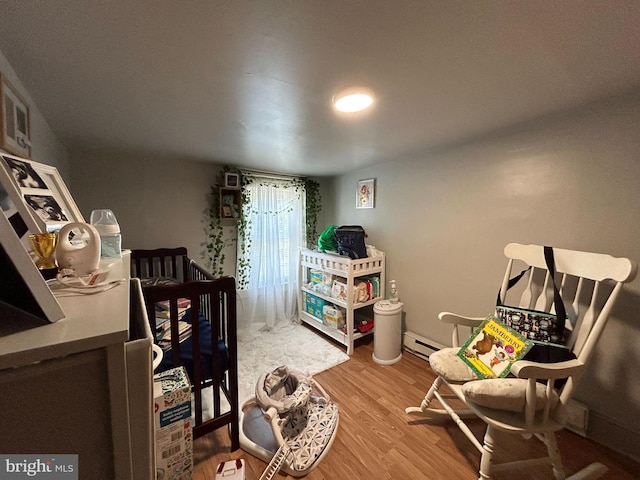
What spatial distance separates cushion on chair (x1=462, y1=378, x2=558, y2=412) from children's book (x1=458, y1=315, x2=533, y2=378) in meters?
0.13

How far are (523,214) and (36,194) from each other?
8.33 feet

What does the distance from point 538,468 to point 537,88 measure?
77.0 inches

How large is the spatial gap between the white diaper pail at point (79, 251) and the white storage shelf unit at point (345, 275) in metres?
1.96

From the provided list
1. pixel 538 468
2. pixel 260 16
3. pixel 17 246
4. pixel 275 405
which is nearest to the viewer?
pixel 17 246

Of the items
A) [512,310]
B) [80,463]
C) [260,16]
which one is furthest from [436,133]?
[80,463]

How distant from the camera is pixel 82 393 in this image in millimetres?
423

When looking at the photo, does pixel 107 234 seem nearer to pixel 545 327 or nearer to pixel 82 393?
pixel 82 393

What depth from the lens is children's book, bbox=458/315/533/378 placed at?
1.31 meters

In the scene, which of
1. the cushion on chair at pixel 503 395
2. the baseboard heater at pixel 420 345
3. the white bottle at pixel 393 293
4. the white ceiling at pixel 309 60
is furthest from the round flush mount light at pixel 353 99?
the baseboard heater at pixel 420 345

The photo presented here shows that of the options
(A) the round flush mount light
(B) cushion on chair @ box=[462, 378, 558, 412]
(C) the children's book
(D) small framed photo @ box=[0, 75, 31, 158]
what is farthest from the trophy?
(C) the children's book

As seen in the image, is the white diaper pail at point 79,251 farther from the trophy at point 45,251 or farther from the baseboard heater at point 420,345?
the baseboard heater at point 420,345

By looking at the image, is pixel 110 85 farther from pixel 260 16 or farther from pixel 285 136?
pixel 285 136

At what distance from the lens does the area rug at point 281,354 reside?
218cm

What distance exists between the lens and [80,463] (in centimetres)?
43
